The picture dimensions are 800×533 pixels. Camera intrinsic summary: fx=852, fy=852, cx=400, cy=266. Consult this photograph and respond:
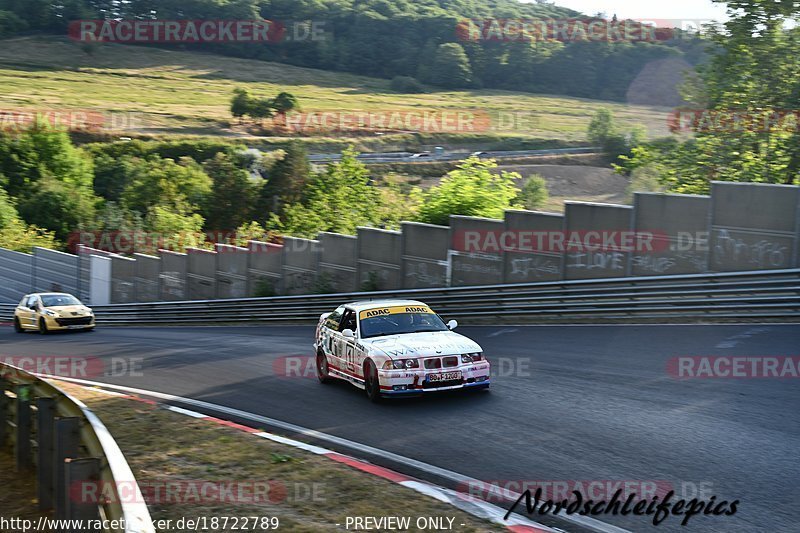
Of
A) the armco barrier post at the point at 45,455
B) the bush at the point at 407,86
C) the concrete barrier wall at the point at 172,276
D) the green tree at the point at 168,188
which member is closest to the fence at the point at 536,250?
the concrete barrier wall at the point at 172,276

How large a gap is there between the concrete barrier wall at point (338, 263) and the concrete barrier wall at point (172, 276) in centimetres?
1149

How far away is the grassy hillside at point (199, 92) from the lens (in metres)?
104

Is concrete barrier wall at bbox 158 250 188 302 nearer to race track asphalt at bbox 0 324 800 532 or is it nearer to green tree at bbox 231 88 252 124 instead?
race track asphalt at bbox 0 324 800 532

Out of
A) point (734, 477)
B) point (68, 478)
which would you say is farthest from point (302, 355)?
point (68, 478)

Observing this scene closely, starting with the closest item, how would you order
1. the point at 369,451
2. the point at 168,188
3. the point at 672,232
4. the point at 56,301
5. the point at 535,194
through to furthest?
1. the point at 369,451
2. the point at 672,232
3. the point at 56,301
4. the point at 535,194
5. the point at 168,188

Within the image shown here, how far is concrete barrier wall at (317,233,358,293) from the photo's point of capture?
2811cm

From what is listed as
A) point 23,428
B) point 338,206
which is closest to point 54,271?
point 338,206

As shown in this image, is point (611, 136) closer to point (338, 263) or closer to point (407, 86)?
point (407, 86)

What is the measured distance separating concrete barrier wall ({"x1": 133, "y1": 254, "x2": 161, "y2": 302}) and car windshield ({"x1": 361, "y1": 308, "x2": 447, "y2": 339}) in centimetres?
3055

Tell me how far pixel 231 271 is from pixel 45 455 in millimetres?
27475

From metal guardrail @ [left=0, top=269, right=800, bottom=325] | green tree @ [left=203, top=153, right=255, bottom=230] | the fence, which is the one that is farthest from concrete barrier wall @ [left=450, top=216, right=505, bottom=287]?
green tree @ [left=203, top=153, right=255, bottom=230]

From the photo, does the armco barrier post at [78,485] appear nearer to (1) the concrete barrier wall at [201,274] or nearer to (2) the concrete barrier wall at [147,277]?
(1) the concrete barrier wall at [201,274]

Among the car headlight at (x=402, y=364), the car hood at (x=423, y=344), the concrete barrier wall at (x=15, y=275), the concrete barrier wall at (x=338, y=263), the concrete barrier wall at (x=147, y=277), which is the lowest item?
the concrete barrier wall at (x=15, y=275)

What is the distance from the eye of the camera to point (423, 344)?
11953 mm
